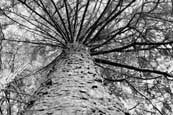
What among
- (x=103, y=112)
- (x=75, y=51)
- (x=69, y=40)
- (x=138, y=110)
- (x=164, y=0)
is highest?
(x=164, y=0)

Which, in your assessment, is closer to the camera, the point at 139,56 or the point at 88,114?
the point at 88,114

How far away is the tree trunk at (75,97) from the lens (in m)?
0.93

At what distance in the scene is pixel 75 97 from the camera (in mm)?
1059

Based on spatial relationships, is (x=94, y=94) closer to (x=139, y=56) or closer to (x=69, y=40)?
(x=69, y=40)

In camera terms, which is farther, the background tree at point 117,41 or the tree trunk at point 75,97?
the background tree at point 117,41

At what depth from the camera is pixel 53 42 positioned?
129 inches

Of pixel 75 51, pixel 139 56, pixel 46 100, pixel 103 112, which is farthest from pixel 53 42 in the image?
pixel 103 112

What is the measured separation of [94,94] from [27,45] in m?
2.92

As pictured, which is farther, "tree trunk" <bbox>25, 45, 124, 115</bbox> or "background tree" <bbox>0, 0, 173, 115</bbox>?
"background tree" <bbox>0, 0, 173, 115</bbox>

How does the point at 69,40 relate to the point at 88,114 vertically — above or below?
above

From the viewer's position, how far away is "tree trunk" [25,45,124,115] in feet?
3.06

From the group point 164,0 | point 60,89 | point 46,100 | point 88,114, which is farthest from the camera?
point 164,0

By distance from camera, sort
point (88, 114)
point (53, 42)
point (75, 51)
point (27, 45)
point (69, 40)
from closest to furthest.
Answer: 1. point (88, 114)
2. point (75, 51)
3. point (69, 40)
4. point (53, 42)
5. point (27, 45)

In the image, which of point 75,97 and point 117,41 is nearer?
point 75,97
